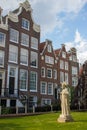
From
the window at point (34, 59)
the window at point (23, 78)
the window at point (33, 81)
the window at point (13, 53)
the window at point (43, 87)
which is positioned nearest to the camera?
the window at point (13, 53)

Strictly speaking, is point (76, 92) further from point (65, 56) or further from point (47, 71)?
point (65, 56)

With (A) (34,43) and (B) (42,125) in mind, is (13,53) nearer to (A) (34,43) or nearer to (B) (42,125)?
(A) (34,43)

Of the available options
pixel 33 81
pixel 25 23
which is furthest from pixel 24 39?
pixel 33 81

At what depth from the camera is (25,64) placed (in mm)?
41062

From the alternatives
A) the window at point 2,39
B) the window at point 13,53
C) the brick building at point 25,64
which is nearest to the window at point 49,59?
the brick building at point 25,64

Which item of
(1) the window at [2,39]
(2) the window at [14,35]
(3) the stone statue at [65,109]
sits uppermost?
(2) the window at [14,35]

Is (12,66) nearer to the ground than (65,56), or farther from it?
nearer to the ground

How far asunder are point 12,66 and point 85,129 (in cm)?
2571

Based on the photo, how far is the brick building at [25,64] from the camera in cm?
3762

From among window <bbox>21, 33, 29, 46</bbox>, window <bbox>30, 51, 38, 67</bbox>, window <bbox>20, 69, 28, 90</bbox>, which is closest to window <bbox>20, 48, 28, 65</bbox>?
window <bbox>21, 33, 29, 46</bbox>

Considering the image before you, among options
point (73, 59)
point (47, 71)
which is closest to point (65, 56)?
point (73, 59)

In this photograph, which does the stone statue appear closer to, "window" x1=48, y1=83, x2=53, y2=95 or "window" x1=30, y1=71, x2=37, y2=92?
"window" x1=30, y1=71, x2=37, y2=92

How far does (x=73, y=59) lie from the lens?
188 ft

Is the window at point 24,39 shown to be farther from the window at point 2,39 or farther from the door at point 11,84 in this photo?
the door at point 11,84
